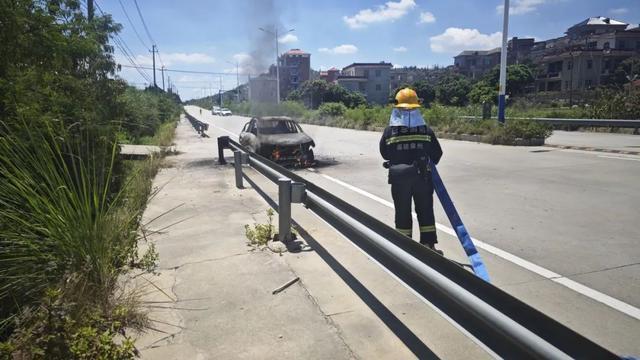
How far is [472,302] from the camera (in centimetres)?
191

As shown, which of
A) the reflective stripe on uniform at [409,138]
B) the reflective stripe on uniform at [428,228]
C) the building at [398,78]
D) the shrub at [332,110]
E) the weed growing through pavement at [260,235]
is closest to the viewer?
the reflective stripe on uniform at [409,138]

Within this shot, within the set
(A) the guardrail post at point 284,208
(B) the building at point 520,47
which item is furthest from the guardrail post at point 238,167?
(B) the building at point 520,47

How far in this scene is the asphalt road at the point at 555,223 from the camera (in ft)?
12.6

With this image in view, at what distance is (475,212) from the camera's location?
7238 mm

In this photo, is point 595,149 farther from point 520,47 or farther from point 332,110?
point 520,47

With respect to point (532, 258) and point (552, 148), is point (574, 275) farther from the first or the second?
point (552, 148)

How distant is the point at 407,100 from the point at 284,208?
5.59 feet

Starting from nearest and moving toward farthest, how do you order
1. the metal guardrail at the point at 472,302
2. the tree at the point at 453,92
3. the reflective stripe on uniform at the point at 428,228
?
the metal guardrail at the point at 472,302 < the reflective stripe on uniform at the point at 428,228 < the tree at the point at 453,92

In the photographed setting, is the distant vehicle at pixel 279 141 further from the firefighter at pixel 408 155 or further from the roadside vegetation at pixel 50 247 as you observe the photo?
the firefighter at pixel 408 155

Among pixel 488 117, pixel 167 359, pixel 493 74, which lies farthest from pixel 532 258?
pixel 493 74

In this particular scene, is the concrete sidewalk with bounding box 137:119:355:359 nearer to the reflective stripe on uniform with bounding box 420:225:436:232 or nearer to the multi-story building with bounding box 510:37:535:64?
the reflective stripe on uniform with bounding box 420:225:436:232

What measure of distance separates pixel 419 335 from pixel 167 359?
5.48 ft

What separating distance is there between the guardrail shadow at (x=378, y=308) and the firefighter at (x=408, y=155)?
816 mm

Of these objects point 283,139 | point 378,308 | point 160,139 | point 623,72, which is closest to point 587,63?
point 623,72
